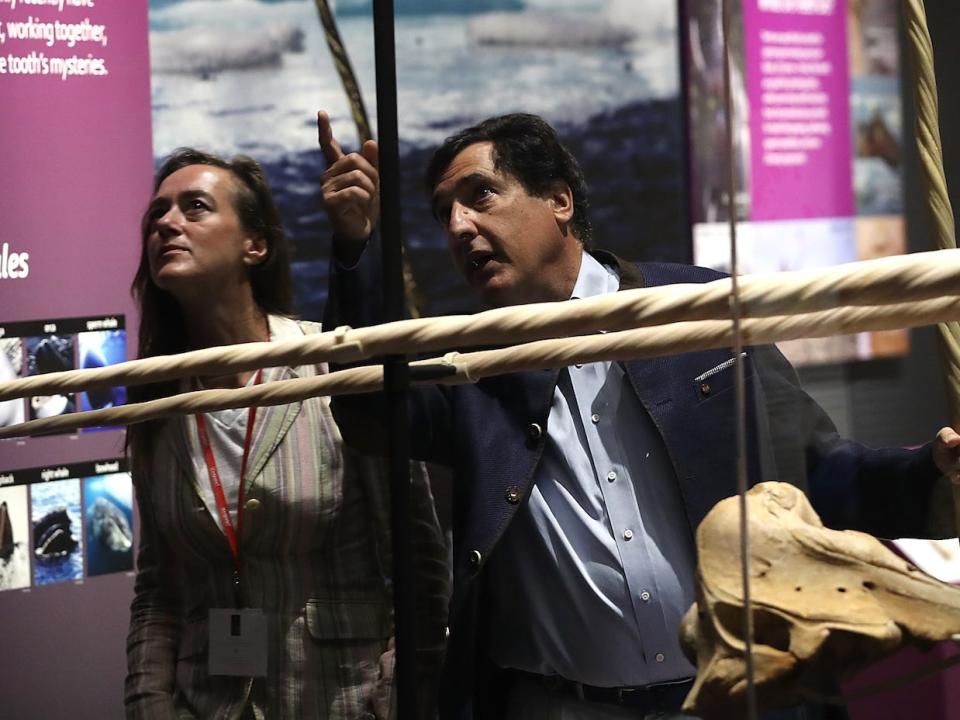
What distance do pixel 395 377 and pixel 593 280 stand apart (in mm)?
547

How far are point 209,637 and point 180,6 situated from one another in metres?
1.40

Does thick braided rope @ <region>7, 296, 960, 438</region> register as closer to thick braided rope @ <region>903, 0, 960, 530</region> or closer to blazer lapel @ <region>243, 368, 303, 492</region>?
thick braided rope @ <region>903, 0, 960, 530</region>

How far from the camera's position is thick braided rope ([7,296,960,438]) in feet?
2.04

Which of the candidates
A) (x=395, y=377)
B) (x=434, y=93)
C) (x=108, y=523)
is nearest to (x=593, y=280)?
(x=395, y=377)

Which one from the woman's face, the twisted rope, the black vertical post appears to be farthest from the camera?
the woman's face

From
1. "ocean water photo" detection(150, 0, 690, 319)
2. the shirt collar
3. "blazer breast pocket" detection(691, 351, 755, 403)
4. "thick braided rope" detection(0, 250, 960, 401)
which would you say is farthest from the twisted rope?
"blazer breast pocket" detection(691, 351, 755, 403)

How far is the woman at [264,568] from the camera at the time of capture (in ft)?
5.68

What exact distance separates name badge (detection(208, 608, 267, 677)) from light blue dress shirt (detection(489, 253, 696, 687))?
673 mm

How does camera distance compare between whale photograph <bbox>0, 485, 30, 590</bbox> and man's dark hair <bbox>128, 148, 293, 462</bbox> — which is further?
whale photograph <bbox>0, 485, 30, 590</bbox>

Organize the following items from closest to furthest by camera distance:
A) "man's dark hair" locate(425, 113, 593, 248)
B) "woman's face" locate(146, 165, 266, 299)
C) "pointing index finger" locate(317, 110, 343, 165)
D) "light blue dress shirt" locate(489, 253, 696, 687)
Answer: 1. "light blue dress shirt" locate(489, 253, 696, 687)
2. "pointing index finger" locate(317, 110, 343, 165)
3. "man's dark hair" locate(425, 113, 593, 248)
4. "woman's face" locate(146, 165, 266, 299)

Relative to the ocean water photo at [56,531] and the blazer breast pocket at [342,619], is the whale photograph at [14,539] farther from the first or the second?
the blazer breast pocket at [342,619]

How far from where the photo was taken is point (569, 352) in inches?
32.4

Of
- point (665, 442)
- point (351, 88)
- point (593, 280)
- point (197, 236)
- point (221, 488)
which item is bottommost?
point (221, 488)

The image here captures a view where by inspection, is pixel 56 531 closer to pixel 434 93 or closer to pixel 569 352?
pixel 434 93
